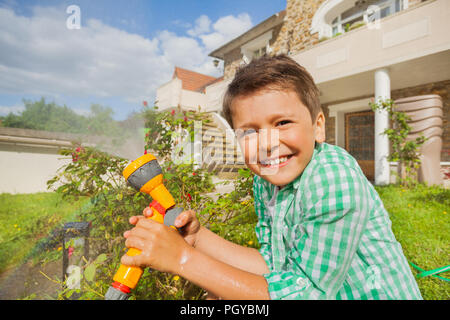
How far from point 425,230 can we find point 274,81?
345 cm

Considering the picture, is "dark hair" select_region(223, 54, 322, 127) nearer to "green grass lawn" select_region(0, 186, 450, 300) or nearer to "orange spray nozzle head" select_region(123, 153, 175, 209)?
"orange spray nozzle head" select_region(123, 153, 175, 209)

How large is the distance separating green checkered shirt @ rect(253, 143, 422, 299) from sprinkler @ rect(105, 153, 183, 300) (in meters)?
0.49

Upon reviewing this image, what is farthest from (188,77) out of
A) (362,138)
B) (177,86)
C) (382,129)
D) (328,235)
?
(362,138)

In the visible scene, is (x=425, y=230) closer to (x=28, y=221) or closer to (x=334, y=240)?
(x=334, y=240)

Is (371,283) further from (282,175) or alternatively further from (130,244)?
(130,244)

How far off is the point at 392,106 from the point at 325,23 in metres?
4.63

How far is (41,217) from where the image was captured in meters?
1.88

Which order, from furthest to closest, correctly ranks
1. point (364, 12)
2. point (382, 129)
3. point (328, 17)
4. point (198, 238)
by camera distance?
1. point (328, 17)
2. point (364, 12)
3. point (382, 129)
4. point (198, 238)

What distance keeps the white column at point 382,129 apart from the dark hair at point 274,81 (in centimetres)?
657

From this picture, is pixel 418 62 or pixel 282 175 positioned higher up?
pixel 418 62

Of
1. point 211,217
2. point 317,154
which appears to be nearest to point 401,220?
point 211,217

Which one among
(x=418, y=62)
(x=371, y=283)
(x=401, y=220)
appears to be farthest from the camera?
(x=418, y=62)

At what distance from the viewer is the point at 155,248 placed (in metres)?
0.85

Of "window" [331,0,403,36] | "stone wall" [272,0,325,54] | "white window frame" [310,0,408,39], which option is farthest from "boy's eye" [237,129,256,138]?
"white window frame" [310,0,408,39]
